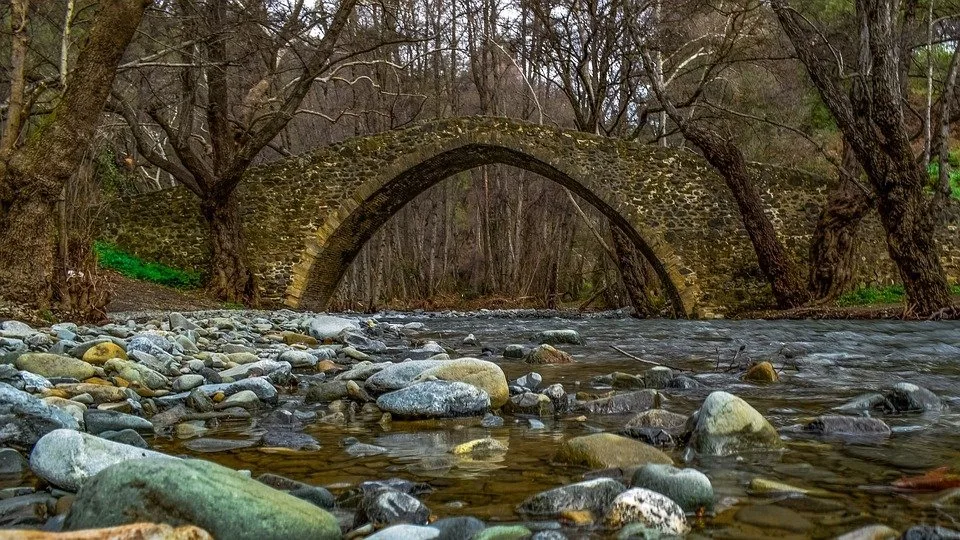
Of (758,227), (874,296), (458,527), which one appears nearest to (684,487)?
(458,527)

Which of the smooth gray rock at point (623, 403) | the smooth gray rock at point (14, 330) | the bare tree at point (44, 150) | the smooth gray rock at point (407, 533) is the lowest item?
the smooth gray rock at point (623, 403)

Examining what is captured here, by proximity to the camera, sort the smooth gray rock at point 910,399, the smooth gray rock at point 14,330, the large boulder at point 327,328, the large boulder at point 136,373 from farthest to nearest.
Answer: the large boulder at point 327,328 < the smooth gray rock at point 14,330 < the large boulder at point 136,373 < the smooth gray rock at point 910,399

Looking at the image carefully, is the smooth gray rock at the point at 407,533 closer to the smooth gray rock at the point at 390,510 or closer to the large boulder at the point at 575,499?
the smooth gray rock at the point at 390,510

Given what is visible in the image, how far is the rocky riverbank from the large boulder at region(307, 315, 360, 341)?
210 cm

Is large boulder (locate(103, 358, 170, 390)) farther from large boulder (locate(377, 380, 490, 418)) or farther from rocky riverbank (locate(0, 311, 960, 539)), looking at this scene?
large boulder (locate(377, 380, 490, 418))

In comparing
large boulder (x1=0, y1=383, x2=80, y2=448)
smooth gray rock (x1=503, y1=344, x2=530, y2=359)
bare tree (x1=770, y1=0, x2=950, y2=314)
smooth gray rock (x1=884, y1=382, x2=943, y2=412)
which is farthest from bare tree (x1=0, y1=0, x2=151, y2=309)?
bare tree (x1=770, y1=0, x2=950, y2=314)

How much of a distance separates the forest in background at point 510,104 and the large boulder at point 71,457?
16.4 feet

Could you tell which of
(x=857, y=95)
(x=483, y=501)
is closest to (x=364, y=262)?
(x=857, y=95)

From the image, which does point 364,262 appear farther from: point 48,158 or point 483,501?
point 483,501

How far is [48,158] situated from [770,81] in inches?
698

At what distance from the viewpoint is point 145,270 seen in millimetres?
13820

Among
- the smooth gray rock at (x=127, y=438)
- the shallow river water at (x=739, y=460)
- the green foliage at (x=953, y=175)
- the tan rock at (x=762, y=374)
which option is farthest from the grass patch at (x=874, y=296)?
the smooth gray rock at (x=127, y=438)

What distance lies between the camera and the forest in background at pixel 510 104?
9.20 meters

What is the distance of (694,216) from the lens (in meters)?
13.4
